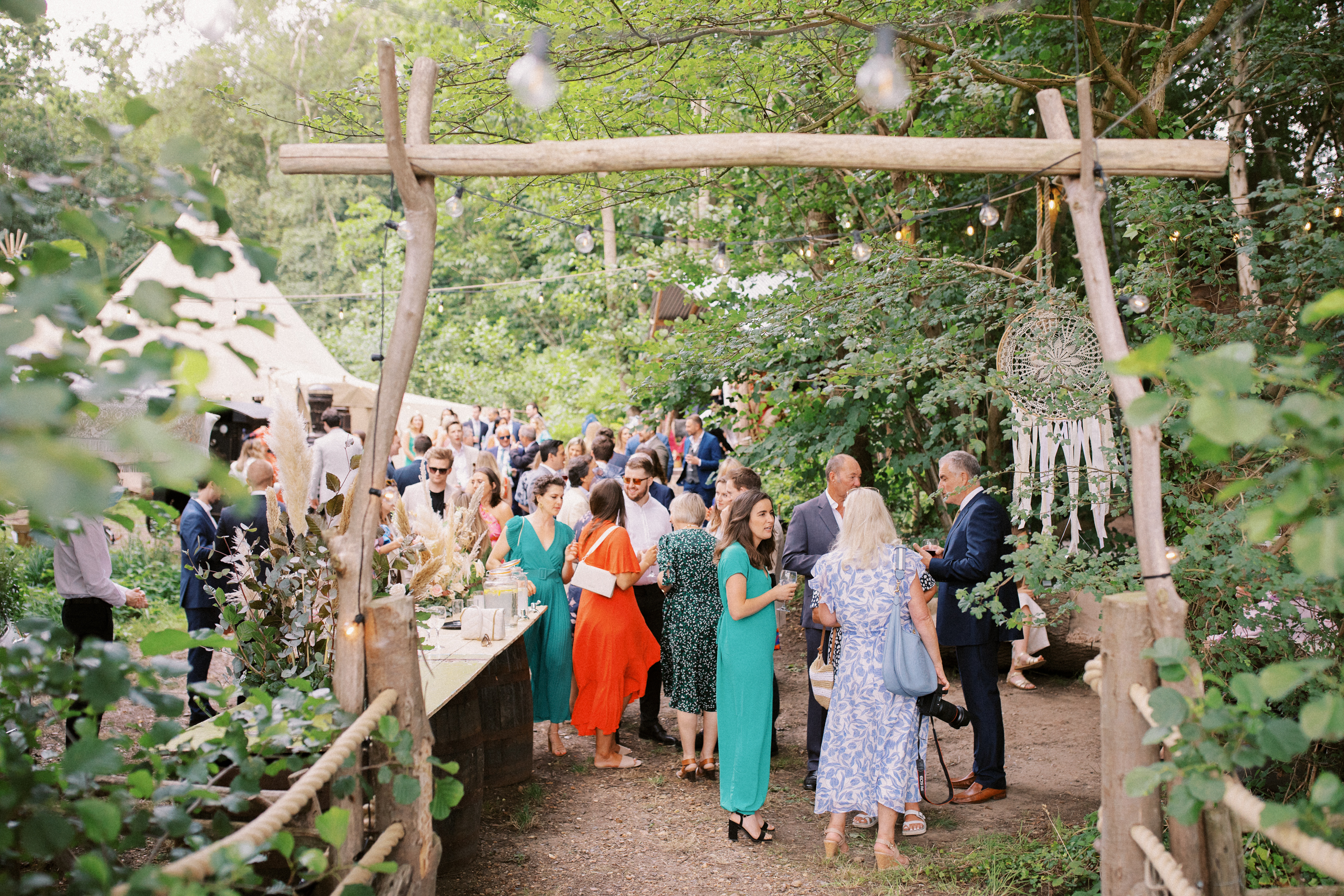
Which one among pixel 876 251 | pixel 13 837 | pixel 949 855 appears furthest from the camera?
pixel 876 251

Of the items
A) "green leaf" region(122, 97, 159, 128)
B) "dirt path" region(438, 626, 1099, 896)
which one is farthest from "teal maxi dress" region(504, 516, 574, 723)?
"green leaf" region(122, 97, 159, 128)

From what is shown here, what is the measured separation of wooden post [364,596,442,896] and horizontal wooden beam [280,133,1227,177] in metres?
1.37

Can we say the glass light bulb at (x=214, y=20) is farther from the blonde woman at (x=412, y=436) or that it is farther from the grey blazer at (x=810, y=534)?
the blonde woman at (x=412, y=436)

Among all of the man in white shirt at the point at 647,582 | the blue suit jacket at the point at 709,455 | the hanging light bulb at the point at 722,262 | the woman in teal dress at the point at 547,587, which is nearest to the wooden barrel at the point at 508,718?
the woman in teal dress at the point at 547,587

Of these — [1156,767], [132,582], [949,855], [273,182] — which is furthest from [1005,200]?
[273,182]

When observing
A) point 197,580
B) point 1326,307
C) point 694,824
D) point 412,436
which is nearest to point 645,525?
point 694,824

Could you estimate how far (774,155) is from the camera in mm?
2971

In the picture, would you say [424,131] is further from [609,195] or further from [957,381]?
[609,195]

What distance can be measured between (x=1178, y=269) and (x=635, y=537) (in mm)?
3364

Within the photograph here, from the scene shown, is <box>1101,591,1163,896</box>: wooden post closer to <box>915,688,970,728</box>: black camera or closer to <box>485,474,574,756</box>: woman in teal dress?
<box>915,688,970,728</box>: black camera

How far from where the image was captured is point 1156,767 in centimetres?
201

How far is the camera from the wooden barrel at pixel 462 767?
3.93 m

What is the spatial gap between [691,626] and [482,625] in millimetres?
1209

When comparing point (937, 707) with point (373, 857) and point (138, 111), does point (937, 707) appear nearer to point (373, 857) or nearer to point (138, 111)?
point (373, 857)
